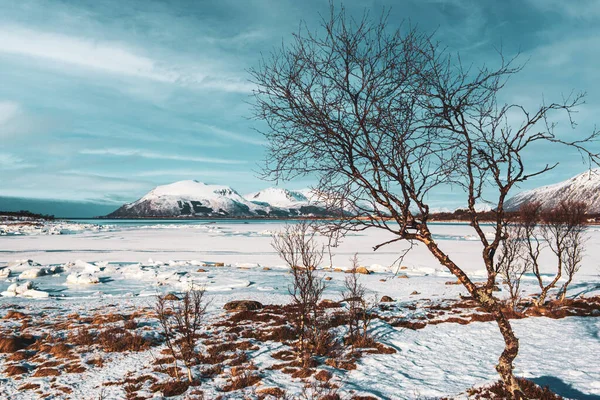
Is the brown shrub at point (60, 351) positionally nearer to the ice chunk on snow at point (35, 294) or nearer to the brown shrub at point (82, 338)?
the brown shrub at point (82, 338)

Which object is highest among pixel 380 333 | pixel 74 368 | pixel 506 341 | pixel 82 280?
pixel 506 341

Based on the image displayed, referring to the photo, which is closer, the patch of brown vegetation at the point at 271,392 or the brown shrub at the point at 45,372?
the patch of brown vegetation at the point at 271,392

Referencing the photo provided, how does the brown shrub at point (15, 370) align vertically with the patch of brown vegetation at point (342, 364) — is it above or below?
above

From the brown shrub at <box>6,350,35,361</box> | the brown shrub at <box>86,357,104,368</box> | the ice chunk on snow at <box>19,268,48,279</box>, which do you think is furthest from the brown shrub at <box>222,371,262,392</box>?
the ice chunk on snow at <box>19,268,48,279</box>

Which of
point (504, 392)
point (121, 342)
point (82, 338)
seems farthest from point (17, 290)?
point (504, 392)

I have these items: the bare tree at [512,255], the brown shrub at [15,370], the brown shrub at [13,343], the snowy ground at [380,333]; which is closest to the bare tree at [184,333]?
Answer: the snowy ground at [380,333]

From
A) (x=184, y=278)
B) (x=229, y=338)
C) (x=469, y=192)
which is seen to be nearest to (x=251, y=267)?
(x=184, y=278)

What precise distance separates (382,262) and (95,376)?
32866mm

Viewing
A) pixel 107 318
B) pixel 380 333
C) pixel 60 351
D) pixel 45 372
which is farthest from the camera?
pixel 107 318

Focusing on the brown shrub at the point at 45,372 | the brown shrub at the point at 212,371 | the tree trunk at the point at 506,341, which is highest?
the tree trunk at the point at 506,341

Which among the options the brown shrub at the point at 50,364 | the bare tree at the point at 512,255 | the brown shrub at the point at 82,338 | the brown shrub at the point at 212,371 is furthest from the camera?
the bare tree at the point at 512,255

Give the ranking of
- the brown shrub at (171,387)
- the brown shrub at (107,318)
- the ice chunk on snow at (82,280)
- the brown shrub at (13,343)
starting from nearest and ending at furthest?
the brown shrub at (171,387)
the brown shrub at (13,343)
the brown shrub at (107,318)
the ice chunk on snow at (82,280)

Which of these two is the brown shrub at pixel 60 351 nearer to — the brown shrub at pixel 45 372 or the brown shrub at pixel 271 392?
the brown shrub at pixel 45 372

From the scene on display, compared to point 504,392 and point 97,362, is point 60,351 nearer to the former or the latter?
point 97,362
